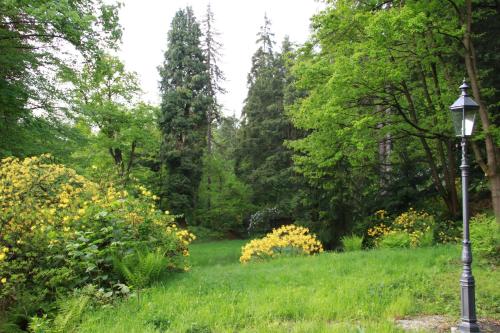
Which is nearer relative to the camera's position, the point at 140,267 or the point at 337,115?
the point at 140,267

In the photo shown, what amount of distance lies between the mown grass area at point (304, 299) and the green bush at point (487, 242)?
514mm

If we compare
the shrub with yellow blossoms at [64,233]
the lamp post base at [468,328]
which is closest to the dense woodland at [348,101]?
the shrub with yellow blossoms at [64,233]

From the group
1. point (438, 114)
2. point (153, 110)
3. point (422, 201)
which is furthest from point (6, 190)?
point (153, 110)

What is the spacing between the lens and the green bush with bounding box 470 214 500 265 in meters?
7.49

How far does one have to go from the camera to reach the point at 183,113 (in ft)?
78.4

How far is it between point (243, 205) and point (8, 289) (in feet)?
68.3

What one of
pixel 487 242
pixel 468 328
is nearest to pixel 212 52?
pixel 487 242

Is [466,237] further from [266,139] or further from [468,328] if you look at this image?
[266,139]

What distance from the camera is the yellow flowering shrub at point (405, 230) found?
33.7ft

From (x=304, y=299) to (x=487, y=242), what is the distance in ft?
14.6

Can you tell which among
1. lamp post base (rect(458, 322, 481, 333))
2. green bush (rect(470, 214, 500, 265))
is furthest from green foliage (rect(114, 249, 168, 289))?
green bush (rect(470, 214, 500, 265))

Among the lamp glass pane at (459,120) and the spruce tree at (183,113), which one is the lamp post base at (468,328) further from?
the spruce tree at (183,113)

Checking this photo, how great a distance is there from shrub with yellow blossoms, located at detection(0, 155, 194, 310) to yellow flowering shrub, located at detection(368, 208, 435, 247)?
19.0ft

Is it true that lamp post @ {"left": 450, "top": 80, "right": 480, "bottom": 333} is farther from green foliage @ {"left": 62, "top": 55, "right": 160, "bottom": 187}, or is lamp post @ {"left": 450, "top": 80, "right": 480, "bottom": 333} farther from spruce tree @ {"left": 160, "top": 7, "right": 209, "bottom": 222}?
spruce tree @ {"left": 160, "top": 7, "right": 209, "bottom": 222}
